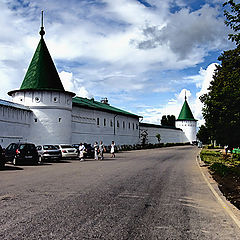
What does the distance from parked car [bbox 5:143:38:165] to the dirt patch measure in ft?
41.2

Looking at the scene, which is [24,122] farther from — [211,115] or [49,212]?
[49,212]

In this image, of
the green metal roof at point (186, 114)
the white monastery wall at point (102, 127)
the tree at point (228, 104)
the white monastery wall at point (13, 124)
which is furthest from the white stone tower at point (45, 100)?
the green metal roof at point (186, 114)

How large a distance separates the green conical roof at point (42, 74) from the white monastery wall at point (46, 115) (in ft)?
2.50

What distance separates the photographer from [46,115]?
36688mm

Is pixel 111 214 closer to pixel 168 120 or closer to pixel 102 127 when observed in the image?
pixel 102 127

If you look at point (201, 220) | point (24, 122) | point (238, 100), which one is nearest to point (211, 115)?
point (238, 100)

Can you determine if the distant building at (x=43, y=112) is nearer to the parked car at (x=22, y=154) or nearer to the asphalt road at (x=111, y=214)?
the parked car at (x=22, y=154)

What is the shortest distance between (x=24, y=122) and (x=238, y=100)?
964 inches

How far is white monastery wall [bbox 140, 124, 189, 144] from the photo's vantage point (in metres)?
70.9

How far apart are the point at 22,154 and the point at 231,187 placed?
45.8 ft

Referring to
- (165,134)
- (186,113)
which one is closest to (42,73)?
(165,134)

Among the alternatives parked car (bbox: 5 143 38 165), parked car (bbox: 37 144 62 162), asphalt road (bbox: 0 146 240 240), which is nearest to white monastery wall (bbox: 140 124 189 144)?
parked car (bbox: 37 144 62 162)

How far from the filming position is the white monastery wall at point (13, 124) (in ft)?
97.2

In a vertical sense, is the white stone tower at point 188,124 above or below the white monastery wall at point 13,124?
above
